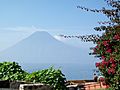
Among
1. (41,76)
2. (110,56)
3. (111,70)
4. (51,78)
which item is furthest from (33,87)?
(110,56)

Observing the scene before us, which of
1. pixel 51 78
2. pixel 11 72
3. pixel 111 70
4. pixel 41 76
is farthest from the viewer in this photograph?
pixel 11 72

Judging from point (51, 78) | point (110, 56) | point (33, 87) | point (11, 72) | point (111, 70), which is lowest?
point (33, 87)

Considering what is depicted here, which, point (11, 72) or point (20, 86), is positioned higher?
point (11, 72)

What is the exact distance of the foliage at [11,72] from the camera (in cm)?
1214

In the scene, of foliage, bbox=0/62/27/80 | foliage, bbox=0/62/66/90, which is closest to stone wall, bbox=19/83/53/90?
foliage, bbox=0/62/66/90

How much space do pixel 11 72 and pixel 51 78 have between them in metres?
2.13

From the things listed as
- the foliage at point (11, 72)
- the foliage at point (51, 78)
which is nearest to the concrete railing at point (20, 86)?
the foliage at point (51, 78)

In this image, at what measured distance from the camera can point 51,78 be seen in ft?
35.9

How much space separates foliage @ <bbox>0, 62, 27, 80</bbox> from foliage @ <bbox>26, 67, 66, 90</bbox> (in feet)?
2.59

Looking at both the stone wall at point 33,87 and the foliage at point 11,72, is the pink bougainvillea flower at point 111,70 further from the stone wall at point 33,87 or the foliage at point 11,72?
the stone wall at point 33,87

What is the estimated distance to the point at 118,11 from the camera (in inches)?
490

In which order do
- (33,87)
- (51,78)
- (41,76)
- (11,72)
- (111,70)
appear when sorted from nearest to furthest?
(33,87)
(51,78)
(41,76)
(111,70)
(11,72)

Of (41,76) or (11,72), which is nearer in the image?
(41,76)

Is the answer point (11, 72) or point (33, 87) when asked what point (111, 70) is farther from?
point (11, 72)
